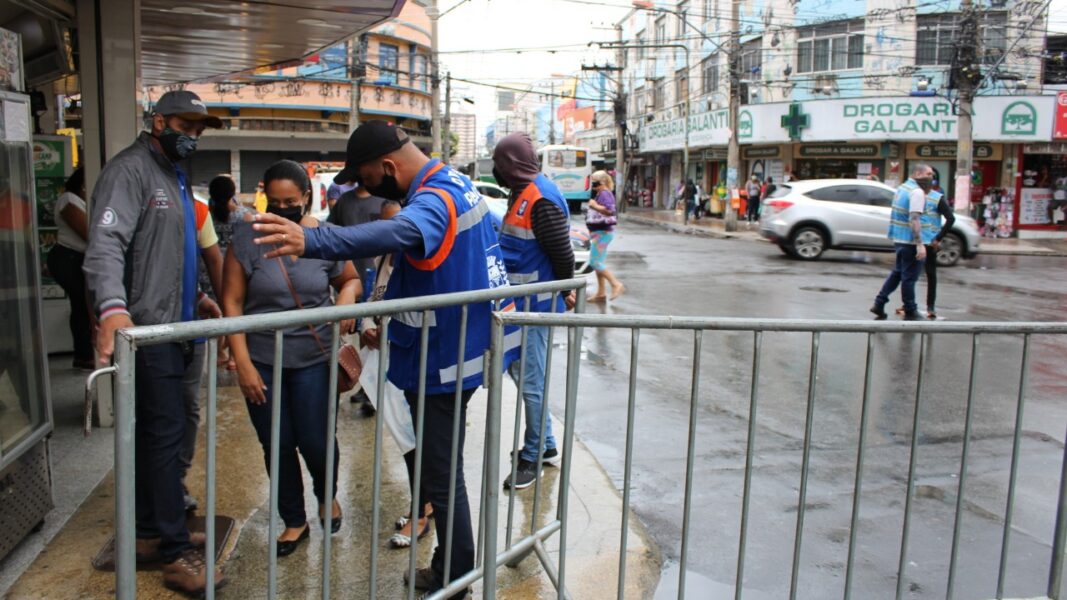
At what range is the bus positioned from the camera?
43.9m

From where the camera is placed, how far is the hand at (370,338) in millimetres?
3389

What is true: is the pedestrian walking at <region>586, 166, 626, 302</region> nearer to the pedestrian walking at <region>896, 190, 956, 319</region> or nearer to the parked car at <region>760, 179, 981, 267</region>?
the pedestrian walking at <region>896, 190, 956, 319</region>

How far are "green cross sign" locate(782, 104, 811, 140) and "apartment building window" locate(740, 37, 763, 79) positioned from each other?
2907 mm

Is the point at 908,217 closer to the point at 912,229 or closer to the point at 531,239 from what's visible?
the point at 912,229

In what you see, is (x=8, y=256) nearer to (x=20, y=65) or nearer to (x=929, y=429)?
(x=20, y=65)

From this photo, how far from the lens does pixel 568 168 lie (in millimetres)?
44281

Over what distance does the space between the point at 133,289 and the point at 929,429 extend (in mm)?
5258

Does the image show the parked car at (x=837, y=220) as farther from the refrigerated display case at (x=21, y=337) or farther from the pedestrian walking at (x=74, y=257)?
the refrigerated display case at (x=21, y=337)

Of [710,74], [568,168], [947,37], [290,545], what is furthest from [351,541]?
[568,168]

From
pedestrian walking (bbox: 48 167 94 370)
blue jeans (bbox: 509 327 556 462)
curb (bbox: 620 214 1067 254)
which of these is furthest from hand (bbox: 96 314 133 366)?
curb (bbox: 620 214 1067 254)

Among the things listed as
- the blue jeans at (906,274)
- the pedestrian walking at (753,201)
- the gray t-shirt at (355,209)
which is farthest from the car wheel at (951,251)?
the gray t-shirt at (355,209)

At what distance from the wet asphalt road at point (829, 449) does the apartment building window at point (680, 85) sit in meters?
32.0

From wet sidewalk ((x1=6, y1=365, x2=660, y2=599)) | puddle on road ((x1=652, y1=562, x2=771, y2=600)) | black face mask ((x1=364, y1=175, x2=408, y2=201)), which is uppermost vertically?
black face mask ((x1=364, y1=175, x2=408, y2=201))

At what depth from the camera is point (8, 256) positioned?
3.96m
